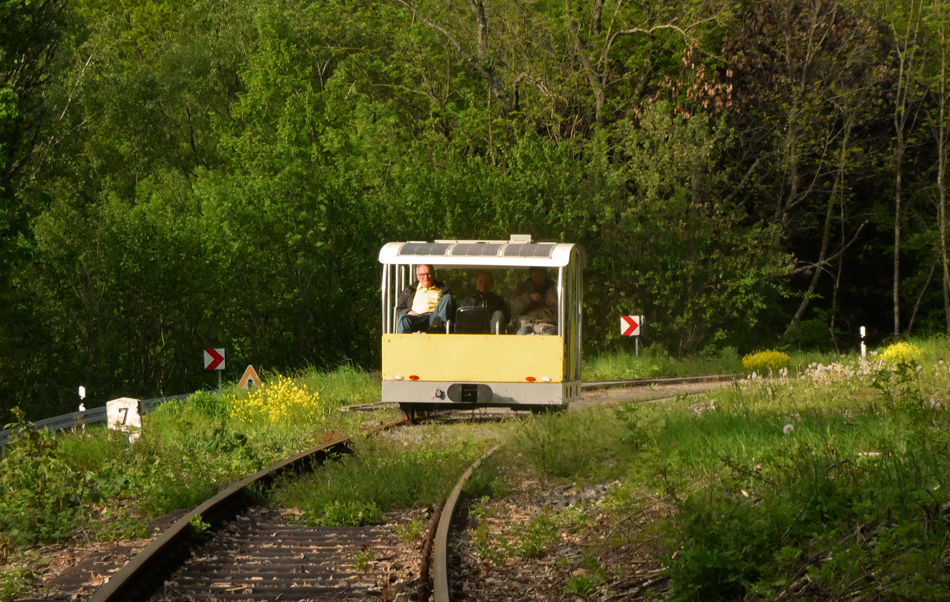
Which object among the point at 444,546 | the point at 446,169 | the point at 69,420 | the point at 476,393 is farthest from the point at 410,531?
the point at 446,169

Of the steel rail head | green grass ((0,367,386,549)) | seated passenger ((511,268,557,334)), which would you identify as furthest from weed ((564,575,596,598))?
seated passenger ((511,268,557,334))

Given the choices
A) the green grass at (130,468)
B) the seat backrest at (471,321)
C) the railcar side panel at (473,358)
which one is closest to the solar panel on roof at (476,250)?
the seat backrest at (471,321)

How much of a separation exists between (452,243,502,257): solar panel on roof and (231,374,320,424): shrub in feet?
9.00

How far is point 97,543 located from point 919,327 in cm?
4086

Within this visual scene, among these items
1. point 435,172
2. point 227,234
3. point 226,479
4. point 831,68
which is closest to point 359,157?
point 435,172

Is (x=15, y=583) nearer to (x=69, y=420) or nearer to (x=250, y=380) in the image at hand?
(x=69, y=420)

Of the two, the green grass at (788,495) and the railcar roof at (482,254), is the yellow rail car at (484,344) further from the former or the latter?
the green grass at (788,495)

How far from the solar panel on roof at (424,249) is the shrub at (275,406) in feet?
7.64

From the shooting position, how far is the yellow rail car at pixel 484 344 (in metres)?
16.2

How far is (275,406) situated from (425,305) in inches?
92.4

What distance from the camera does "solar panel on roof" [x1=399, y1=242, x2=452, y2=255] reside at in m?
16.7

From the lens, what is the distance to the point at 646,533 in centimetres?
752

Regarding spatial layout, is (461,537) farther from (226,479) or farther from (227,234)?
(227,234)

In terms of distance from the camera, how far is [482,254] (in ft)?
54.1
